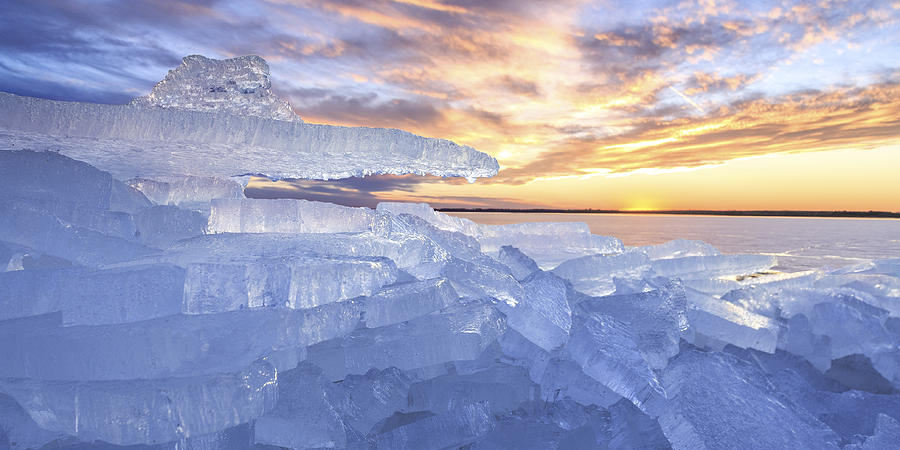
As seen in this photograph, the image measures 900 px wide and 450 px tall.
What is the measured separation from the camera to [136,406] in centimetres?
132

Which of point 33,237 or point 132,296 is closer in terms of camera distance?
point 132,296

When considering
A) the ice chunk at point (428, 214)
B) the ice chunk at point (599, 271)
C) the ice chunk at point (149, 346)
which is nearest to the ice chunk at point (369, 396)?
the ice chunk at point (149, 346)

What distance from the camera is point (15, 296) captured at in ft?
4.99

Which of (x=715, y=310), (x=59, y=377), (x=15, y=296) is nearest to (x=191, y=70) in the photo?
(x=15, y=296)

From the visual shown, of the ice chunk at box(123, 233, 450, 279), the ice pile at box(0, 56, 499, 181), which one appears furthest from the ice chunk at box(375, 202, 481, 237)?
the ice chunk at box(123, 233, 450, 279)

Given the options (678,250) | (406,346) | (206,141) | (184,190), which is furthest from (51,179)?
(678,250)

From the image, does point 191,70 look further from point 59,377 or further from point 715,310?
point 715,310

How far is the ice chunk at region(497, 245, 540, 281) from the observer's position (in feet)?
8.55

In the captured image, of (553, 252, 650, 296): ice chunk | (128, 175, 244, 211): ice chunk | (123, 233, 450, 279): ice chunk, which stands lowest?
(553, 252, 650, 296): ice chunk

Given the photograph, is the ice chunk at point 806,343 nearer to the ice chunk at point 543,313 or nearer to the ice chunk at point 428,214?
the ice chunk at point 543,313

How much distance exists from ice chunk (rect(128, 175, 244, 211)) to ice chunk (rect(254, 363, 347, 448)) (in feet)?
5.57

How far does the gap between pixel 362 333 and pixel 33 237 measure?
132 cm

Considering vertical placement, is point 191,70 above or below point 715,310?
above

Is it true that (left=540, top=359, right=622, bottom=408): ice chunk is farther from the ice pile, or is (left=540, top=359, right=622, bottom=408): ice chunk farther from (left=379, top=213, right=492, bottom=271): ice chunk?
the ice pile
